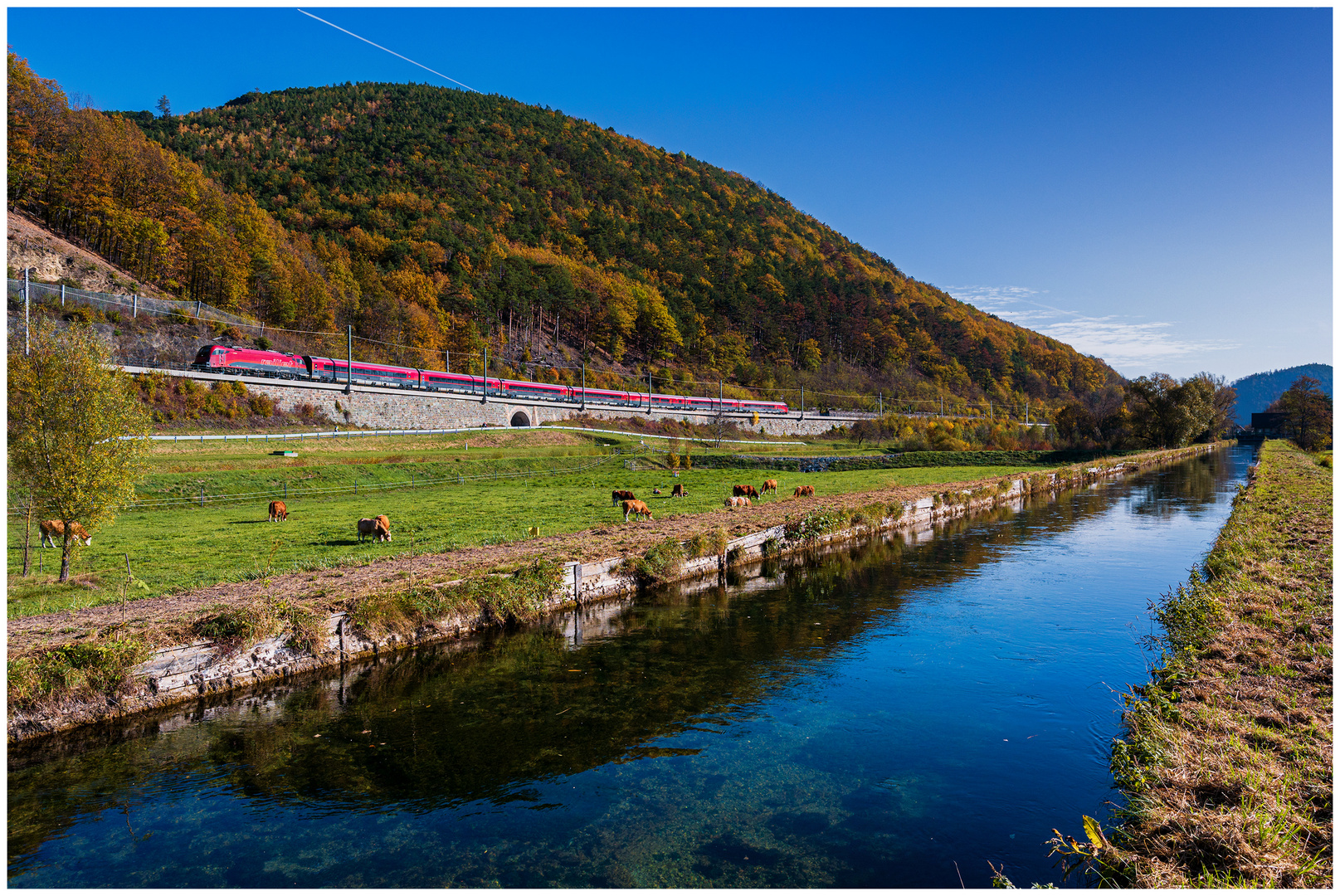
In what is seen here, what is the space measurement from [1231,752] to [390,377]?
70.7m

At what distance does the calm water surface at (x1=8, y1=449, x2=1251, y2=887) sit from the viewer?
6809 mm

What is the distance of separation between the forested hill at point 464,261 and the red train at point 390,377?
31.5 meters

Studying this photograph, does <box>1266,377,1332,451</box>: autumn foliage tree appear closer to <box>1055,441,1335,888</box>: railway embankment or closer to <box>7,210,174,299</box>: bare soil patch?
<box>1055,441,1335,888</box>: railway embankment

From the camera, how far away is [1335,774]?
5.83 m

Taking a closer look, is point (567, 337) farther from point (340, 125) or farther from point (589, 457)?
point (589, 457)

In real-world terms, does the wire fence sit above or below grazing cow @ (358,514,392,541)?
above

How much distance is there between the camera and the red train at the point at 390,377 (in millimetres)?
58844

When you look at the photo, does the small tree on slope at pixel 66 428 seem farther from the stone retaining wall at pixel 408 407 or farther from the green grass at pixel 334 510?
the stone retaining wall at pixel 408 407

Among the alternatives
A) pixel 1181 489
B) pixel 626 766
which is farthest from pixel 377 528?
pixel 1181 489

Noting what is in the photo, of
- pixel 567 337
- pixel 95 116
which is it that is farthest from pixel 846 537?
pixel 567 337

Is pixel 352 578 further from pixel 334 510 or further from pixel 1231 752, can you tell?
pixel 334 510

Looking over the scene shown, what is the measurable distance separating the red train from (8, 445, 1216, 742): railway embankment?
172 feet

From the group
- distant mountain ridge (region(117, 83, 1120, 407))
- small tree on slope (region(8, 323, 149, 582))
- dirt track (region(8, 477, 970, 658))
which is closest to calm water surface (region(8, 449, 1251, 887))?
dirt track (region(8, 477, 970, 658))

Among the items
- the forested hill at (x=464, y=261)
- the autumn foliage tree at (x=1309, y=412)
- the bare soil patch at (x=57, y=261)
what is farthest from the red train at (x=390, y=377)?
the autumn foliage tree at (x=1309, y=412)
